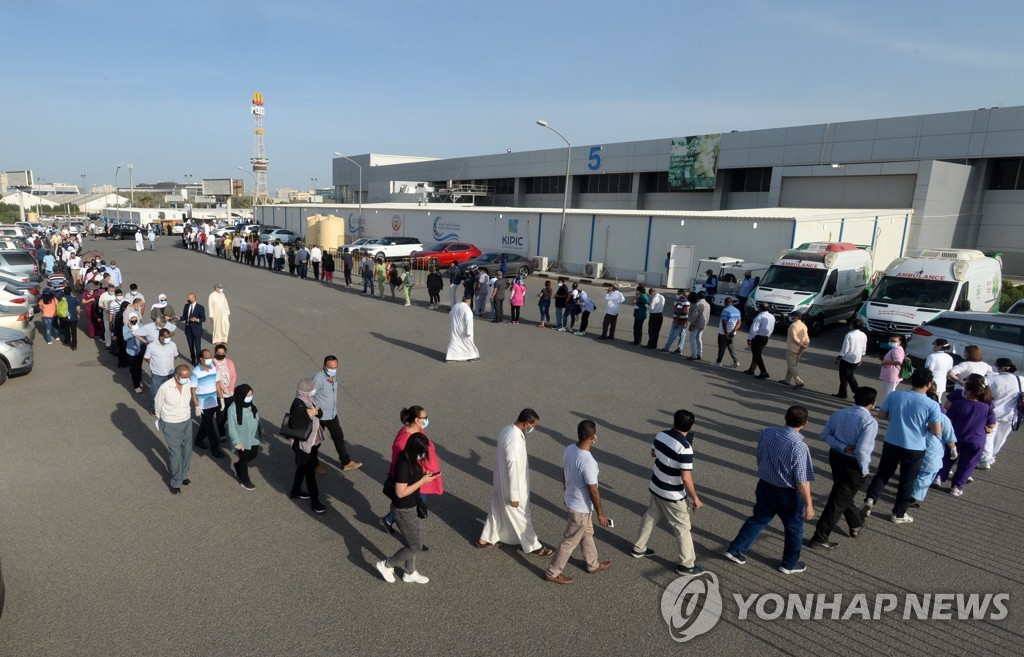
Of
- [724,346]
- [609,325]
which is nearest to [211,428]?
[724,346]

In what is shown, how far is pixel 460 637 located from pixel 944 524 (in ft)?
17.7

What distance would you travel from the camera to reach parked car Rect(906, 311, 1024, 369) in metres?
11.2

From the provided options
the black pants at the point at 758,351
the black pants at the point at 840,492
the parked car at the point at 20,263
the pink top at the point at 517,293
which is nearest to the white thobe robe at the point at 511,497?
the black pants at the point at 840,492

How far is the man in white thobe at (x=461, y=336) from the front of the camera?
42.8 ft

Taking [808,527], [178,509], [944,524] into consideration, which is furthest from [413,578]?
[944,524]

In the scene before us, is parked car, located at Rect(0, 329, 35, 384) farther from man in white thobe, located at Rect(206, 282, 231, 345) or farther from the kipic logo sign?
the kipic logo sign

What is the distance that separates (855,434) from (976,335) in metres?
8.32

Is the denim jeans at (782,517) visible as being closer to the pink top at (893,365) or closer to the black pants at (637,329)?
the pink top at (893,365)

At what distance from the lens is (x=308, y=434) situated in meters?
6.44

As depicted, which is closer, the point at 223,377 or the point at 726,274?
the point at 223,377

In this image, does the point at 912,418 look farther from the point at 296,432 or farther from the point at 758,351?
the point at 296,432

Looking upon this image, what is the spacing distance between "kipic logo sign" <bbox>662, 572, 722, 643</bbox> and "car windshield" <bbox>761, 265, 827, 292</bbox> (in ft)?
44.7

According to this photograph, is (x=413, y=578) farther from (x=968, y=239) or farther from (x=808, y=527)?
(x=968, y=239)

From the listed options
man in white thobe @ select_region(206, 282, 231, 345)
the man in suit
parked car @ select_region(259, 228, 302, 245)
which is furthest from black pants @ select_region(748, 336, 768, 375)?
parked car @ select_region(259, 228, 302, 245)
